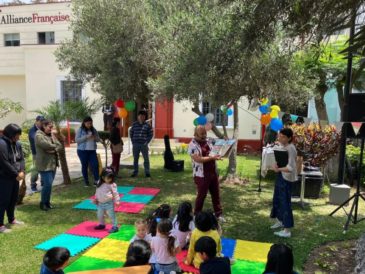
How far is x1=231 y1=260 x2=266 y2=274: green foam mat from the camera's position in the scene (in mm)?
4559

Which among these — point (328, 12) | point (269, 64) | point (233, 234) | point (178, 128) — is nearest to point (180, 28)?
point (269, 64)

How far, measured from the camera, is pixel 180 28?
7.48m

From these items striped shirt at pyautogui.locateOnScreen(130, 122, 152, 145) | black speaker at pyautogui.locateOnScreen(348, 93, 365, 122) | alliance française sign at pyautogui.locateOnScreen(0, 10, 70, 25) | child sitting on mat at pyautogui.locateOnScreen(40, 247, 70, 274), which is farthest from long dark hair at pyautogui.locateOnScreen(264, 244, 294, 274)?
alliance française sign at pyautogui.locateOnScreen(0, 10, 70, 25)

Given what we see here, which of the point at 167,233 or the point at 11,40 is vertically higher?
the point at 11,40

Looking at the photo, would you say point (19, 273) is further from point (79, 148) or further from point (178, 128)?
point (178, 128)

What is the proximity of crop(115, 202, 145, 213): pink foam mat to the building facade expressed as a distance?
7.69 meters

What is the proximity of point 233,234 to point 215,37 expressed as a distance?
3773mm

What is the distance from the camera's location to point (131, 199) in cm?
773

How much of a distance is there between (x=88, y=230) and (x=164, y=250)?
2464 mm

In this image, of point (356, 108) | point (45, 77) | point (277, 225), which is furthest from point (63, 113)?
point (45, 77)

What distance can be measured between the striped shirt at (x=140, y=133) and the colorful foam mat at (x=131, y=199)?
1357 millimetres

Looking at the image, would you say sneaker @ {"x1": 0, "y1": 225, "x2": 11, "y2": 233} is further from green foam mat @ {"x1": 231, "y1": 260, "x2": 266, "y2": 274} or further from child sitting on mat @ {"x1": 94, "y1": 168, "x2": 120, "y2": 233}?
green foam mat @ {"x1": 231, "y1": 260, "x2": 266, "y2": 274}

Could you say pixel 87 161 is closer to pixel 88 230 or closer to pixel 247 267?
pixel 88 230

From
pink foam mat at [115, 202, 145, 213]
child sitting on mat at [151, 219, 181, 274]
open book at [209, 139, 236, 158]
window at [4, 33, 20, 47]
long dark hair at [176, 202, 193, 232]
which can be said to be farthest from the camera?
window at [4, 33, 20, 47]
